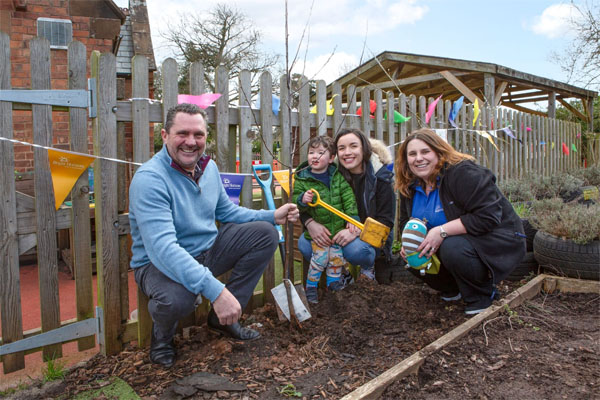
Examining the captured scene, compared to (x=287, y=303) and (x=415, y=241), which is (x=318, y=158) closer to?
(x=415, y=241)

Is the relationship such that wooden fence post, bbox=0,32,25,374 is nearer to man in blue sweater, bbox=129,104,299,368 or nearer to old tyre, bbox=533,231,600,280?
man in blue sweater, bbox=129,104,299,368

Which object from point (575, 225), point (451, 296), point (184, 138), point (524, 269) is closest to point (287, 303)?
point (184, 138)

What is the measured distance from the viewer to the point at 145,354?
2.62 metres

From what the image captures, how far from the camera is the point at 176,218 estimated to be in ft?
8.00

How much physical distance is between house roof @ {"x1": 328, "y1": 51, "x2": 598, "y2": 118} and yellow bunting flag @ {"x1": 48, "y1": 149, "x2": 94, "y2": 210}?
5653 mm

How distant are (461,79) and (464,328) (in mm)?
10476

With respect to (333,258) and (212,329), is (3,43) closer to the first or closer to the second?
(212,329)

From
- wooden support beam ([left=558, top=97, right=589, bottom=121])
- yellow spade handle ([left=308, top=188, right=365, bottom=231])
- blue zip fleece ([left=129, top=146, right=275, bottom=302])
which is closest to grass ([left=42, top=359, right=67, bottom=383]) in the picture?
blue zip fleece ([left=129, top=146, right=275, bottom=302])

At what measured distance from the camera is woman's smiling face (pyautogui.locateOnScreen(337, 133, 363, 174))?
11.1ft

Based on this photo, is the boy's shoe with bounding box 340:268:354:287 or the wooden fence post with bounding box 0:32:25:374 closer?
the wooden fence post with bounding box 0:32:25:374

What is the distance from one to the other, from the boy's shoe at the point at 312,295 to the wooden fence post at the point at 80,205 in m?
1.53

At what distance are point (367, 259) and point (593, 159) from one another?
1213 cm

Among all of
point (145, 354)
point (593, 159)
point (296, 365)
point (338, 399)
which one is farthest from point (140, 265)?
point (593, 159)

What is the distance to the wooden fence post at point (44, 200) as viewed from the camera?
7.96ft
